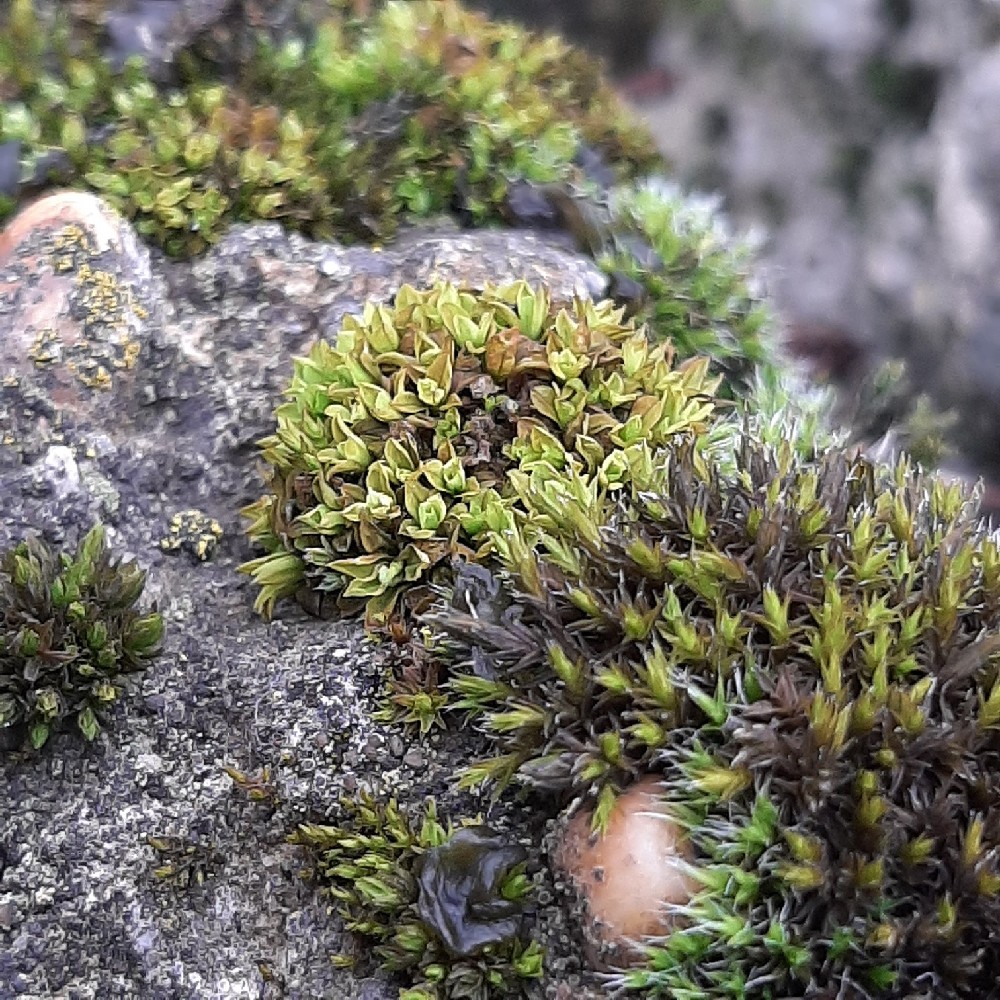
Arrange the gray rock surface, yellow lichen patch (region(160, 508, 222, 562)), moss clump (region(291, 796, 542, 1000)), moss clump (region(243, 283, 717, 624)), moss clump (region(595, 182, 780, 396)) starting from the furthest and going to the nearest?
moss clump (region(595, 182, 780, 396))
yellow lichen patch (region(160, 508, 222, 562))
moss clump (region(243, 283, 717, 624))
the gray rock surface
moss clump (region(291, 796, 542, 1000))

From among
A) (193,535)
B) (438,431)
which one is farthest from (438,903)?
(193,535)

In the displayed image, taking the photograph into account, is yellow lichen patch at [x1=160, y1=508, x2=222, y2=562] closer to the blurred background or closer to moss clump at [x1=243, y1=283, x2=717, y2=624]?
moss clump at [x1=243, y1=283, x2=717, y2=624]

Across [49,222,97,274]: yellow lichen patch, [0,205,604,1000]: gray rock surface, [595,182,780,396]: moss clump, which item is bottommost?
[0,205,604,1000]: gray rock surface

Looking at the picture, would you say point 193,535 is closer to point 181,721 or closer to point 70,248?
point 181,721

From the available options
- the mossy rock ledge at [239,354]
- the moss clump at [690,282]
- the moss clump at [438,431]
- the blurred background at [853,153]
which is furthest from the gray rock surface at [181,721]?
the blurred background at [853,153]

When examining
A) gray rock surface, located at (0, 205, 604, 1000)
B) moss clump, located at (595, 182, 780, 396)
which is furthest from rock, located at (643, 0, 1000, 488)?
gray rock surface, located at (0, 205, 604, 1000)

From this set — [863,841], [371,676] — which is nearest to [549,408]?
[371,676]

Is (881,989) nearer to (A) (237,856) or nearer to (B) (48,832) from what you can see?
(A) (237,856)

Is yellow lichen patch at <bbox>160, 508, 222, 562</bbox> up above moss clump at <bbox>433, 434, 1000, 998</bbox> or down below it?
below
